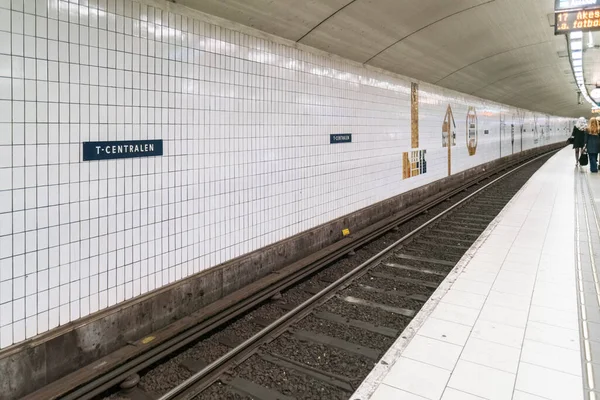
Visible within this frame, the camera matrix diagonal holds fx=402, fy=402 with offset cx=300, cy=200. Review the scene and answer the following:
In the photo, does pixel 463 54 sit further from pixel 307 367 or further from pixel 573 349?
pixel 307 367

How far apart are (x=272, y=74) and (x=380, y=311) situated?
3.15m

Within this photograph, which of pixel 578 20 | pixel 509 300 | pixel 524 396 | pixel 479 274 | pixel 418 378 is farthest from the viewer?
pixel 578 20

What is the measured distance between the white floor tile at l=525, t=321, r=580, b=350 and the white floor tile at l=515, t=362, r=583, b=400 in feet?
1.58

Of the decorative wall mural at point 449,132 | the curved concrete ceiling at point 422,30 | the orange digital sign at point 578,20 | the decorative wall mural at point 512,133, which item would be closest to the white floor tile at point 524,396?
the curved concrete ceiling at point 422,30

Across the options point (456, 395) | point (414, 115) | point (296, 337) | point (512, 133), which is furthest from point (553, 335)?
point (512, 133)

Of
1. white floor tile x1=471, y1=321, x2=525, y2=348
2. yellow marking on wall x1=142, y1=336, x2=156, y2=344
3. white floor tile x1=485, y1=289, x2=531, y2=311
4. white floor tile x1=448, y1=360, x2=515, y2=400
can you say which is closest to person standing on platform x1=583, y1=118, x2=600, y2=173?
white floor tile x1=485, y1=289, x2=531, y2=311

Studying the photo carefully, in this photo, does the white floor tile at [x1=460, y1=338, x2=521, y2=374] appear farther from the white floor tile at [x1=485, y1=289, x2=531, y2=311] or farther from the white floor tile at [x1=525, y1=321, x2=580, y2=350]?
the white floor tile at [x1=485, y1=289, x2=531, y2=311]

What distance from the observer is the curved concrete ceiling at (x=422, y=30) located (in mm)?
4736

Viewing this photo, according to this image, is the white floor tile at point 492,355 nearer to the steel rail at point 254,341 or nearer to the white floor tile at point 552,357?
the white floor tile at point 552,357

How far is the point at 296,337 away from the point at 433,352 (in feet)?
3.94

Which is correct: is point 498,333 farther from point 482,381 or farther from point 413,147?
point 413,147

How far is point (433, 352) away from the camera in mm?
3230

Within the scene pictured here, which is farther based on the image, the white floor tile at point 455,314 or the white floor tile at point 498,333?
the white floor tile at point 455,314

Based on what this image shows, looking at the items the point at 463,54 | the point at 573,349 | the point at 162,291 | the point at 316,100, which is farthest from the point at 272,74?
the point at 463,54
